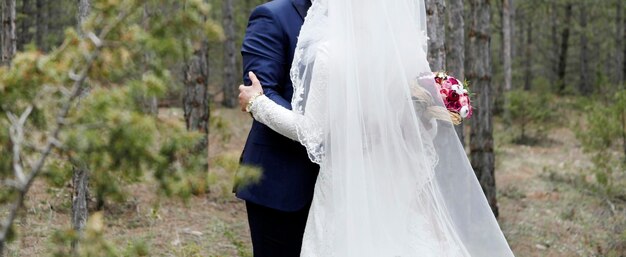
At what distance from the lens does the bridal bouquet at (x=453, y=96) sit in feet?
9.89

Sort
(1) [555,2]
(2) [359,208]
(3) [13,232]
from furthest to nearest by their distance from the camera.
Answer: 1. (1) [555,2]
2. (2) [359,208]
3. (3) [13,232]

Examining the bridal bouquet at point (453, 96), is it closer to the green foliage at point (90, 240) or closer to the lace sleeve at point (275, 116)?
the lace sleeve at point (275, 116)

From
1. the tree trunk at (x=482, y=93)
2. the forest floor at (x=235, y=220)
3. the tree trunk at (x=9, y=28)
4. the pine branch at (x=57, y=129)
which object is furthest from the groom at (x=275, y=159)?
the tree trunk at (x=482, y=93)

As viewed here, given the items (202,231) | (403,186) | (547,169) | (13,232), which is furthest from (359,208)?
(547,169)

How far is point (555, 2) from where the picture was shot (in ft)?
85.9

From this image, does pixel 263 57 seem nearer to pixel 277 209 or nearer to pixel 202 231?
pixel 277 209

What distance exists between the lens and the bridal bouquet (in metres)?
3.02

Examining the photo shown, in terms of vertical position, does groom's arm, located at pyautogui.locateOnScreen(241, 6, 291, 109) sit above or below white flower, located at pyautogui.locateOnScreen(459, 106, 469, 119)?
above

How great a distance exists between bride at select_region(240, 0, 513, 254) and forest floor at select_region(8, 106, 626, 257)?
3.84ft

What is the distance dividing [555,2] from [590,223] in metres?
19.4

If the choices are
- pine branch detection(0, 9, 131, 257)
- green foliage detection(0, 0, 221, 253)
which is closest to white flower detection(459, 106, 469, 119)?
green foliage detection(0, 0, 221, 253)

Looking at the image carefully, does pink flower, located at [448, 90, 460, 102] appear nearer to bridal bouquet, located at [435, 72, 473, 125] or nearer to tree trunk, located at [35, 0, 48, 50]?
bridal bouquet, located at [435, 72, 473, 125]

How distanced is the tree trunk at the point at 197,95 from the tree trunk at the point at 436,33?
390 cm

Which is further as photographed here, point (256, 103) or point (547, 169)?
point (547, 169)
